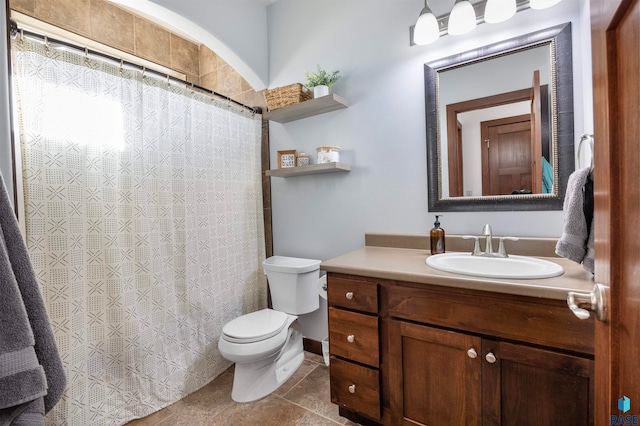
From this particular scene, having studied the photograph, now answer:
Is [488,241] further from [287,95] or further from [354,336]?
[287,95]

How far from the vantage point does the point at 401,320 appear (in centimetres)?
124

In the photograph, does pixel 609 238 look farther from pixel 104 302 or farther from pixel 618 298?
pixel 104 302

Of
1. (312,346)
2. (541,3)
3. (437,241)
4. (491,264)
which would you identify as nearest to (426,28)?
(541,3)

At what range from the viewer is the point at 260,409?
1.61 metres

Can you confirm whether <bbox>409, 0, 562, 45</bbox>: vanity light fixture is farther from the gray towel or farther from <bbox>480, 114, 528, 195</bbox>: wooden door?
the gray towel

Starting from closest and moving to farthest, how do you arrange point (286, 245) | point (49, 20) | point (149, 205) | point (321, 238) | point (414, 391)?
point (414, 391) < point (149, 205) < point (49, 20) < point (321, 238) < point (286, 245)

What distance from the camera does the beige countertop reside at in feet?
3.10

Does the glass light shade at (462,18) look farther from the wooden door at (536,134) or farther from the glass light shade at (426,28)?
the wooden door at (536,134)

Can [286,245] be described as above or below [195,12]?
below

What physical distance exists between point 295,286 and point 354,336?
0.66 m

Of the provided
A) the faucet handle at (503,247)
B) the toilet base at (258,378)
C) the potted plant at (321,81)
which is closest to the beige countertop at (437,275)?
the faucet handle at (503,247)

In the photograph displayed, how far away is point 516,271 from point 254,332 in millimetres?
1378

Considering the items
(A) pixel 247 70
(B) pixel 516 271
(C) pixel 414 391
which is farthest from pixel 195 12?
(C) pixel 414 391

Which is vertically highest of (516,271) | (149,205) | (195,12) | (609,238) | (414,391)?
(195,12)
